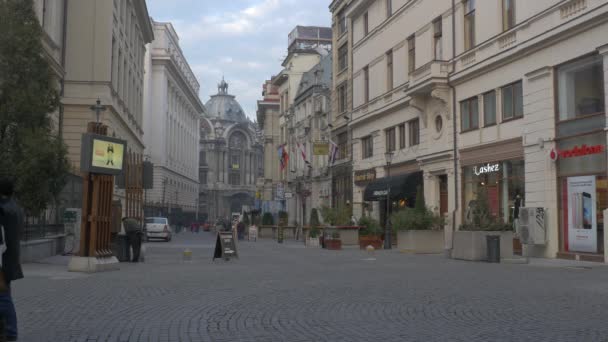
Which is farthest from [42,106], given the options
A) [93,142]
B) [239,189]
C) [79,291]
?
[239,189]

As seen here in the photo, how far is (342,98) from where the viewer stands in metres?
46.9

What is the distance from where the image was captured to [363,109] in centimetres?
4128

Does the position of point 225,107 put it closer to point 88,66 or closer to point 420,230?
point 88,66

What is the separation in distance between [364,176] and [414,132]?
7093 millimetres

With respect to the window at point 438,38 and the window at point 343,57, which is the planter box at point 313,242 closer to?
the window at point 438,38

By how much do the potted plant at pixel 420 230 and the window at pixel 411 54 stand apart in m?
9.79

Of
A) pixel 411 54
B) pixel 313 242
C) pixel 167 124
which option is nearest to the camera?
pixel 411 54

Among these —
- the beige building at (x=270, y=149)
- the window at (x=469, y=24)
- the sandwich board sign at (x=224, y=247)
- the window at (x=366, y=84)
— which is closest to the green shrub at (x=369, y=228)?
the window at (x=469, y=24)

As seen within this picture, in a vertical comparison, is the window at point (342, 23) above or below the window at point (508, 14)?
above

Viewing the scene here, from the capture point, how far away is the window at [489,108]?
26.7 m

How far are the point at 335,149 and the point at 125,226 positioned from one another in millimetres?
23625

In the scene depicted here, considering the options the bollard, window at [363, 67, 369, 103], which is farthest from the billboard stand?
window at [363, 67, 369, 103]

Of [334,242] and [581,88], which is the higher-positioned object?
[581,88]

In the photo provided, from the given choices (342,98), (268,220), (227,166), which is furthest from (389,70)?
(227,166)
